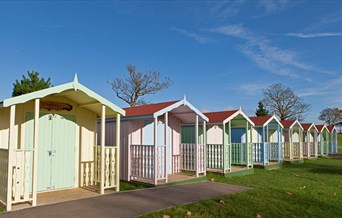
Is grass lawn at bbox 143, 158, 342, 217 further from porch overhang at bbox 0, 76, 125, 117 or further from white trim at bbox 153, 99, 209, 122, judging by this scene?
porch overhang at bbox 0, 76, 125, 117

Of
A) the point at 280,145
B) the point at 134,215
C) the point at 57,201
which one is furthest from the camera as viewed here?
the point at 280,145

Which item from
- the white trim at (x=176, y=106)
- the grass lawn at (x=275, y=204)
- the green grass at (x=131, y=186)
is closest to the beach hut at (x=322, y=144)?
the grass lawn at (x=275, y=204)

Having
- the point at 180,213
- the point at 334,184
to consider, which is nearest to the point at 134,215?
the point at 180,213

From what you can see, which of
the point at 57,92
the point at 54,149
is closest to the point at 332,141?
the point at 54,149

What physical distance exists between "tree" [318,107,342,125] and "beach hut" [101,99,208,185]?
197ft

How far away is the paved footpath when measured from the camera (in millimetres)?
6196

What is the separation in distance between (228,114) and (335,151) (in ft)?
73.2

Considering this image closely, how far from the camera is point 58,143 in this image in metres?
8.60

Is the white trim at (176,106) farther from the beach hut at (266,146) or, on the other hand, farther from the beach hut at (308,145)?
the beach hut at (308,145)

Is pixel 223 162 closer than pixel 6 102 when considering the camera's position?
No

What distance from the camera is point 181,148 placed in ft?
41.3

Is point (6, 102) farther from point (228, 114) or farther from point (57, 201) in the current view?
point (228, 114)

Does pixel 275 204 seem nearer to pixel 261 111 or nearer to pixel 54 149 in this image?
pixel 54 149

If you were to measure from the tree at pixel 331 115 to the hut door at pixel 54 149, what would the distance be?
65582 mm
